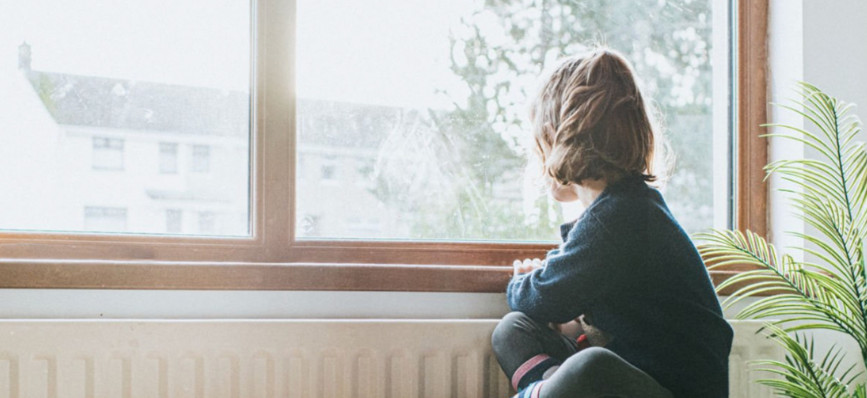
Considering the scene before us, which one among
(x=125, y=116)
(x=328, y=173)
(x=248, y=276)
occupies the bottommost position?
(x=248, y=276)

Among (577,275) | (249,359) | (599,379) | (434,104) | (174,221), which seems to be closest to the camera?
(599,379)

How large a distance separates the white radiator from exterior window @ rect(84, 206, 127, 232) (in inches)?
11.6

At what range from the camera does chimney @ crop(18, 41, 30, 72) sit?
1.61 meters

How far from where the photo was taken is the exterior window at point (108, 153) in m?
1.64

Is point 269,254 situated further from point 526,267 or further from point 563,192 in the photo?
Answer: point 563,192

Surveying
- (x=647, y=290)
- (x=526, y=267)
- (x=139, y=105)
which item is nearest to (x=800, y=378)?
(x=647, y=290)

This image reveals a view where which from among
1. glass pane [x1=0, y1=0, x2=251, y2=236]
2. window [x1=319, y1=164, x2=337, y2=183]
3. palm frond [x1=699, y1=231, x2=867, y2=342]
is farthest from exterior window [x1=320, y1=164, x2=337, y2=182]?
palm frond [x1=699, y1=231, x2=867, y2=342]

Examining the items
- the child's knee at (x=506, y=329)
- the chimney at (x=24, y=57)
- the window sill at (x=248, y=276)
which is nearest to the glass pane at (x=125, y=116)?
the chimney at (x=24, y=57)

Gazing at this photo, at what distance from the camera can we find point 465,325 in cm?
155

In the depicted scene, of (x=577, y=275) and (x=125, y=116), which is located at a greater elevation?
(x=125, y=116)

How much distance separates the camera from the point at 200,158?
1.69 m

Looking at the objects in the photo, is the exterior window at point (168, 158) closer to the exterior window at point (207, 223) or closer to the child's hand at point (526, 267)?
the exterior window at point (207, 223)

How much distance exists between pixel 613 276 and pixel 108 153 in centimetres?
121

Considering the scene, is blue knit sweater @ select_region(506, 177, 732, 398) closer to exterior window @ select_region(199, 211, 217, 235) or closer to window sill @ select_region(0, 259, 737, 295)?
window sill @ select_region(0, 259, 737, 295)
